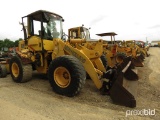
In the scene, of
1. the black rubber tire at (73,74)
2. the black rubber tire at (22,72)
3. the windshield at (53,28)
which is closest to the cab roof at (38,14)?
the windshield at (53,28)

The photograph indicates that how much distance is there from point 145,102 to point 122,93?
764 millimetres

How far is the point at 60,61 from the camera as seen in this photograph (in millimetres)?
4816

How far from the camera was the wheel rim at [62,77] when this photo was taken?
192 inches

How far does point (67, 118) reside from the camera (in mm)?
3434

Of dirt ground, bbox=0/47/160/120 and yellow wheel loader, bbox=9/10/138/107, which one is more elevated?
yellow wheel loader, bbox=9/10/138/107

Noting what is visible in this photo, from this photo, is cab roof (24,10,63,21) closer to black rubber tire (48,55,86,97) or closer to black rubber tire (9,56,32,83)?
black rubber tire (9,56,32,83)

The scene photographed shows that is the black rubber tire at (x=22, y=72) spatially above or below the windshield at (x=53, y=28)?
below

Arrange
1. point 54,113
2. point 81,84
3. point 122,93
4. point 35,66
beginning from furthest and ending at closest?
point 35,66, point 81,84, point 122,93, point 54,113

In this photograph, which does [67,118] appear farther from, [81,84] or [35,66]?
[35,66]

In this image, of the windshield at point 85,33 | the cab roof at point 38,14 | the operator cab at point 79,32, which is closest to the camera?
the cab roof at point 38,14

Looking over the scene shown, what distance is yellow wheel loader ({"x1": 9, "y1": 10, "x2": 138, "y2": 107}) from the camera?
4.50 m

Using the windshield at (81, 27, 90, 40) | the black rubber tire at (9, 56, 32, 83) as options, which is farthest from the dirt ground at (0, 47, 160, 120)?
the windshield at (81, 27, 90, 40)

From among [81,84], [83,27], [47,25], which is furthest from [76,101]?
[83,27]

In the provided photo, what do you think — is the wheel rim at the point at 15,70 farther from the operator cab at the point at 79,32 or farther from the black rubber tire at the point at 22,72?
the operator cab at the point at 79,32
